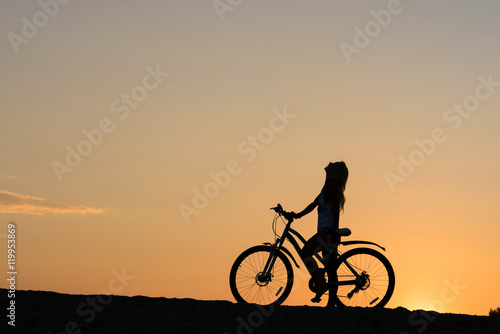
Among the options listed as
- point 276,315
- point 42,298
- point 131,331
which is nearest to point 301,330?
point 276,315

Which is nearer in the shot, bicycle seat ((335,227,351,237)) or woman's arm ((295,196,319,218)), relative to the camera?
bicycle seat ((335,227,351,237))

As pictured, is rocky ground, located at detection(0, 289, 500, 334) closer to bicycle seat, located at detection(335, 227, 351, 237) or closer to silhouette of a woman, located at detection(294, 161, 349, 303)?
silhouette of a woman, located at detection(294, 161, 349, 303)

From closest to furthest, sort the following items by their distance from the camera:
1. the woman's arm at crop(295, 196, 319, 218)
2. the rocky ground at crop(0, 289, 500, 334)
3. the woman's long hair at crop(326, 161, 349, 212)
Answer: the rocky ground at crop(0, 289, 500, 334) < the woman's long hair at crop(326, 161, 349, 212) < the woman's arm at crop(295, 196, 319, 218)

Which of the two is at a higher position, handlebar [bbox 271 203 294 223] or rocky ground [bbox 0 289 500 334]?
handlebar [bbox 271 203 294 223]

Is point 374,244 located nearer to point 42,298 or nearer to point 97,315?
point 97,315

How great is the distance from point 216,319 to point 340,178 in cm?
298

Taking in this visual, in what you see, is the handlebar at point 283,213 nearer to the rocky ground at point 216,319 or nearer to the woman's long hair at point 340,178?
the woman's long hair at point 340,178

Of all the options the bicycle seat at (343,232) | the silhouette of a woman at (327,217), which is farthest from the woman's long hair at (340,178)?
the bicycle seat at (343,232)

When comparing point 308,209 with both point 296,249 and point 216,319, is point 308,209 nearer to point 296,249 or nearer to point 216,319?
point 296,249

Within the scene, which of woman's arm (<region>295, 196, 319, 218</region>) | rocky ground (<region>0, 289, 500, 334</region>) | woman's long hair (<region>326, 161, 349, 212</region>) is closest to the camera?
rocky ground (<region>0, 289, 500, 334</region>)

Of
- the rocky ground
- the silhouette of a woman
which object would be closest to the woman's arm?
the silhouette of a woman

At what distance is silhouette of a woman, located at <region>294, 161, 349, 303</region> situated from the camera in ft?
32.6

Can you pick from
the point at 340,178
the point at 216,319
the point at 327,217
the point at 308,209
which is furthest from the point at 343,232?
the point at 216,319

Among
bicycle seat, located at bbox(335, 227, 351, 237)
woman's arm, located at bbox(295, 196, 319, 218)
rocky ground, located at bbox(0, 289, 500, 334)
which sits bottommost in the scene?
rocky ground, located at bbox(0, 289, 500, 334)
